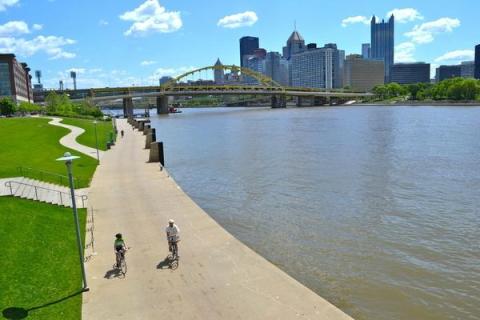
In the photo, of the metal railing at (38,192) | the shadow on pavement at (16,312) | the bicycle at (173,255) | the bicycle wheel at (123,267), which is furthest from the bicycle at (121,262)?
the metal railing at (38,192)

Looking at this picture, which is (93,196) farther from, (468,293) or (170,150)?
(170,150)

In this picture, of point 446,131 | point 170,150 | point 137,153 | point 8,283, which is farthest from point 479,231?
point 446,131

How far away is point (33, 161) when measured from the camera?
3278cm

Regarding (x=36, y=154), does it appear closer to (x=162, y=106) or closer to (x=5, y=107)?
(x=5, y=107)

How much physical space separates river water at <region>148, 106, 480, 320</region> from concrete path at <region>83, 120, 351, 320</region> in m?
2.07

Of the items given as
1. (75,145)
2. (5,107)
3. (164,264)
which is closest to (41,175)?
(164,264)

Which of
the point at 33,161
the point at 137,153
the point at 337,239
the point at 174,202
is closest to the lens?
the point at 337,239

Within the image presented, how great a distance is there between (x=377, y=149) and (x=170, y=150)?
918 inches

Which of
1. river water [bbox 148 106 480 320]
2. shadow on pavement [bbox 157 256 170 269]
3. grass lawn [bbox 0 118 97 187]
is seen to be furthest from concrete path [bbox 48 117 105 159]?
shadow on pavement [bbox 157 256 170 269]

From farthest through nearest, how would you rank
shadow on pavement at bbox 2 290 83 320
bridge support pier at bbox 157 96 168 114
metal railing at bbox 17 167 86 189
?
bridge support pier at bbox 157 96 168 114
metal railing at bbox 17 167 86 189
shadow on pavement at bbox 2 290 83 320

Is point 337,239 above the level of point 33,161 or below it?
below

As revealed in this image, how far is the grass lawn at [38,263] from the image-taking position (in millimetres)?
11820

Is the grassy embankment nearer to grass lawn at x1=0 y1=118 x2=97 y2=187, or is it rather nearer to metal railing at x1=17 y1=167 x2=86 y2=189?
metal railing at x1=17 y1=167 x2=86 y2=189

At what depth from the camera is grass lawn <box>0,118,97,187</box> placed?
29844mm
